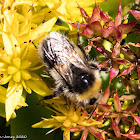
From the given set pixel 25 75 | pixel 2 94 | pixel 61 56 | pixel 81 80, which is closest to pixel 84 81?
pixel 81 80

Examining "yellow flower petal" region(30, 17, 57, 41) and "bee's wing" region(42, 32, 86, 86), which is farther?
"yellow flower petal" region(30, 17, 57, 41)

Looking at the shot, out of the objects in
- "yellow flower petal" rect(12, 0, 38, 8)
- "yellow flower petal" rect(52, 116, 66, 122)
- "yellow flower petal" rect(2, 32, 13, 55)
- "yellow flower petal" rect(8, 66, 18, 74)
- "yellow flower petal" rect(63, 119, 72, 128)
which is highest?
"yellow flower petal" rect(12, 0, 38, 8)

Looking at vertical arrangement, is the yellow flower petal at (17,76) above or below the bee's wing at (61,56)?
below

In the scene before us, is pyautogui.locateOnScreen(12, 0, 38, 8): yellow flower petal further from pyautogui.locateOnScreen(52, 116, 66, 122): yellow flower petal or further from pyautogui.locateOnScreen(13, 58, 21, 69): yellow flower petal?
pyautogui.locateOnScreen(52, 116, 66, 122): yellow flower petal

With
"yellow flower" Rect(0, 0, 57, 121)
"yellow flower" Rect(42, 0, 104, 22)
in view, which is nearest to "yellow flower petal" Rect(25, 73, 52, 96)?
"yellow flower" Rect(0, 0, 57, 121)

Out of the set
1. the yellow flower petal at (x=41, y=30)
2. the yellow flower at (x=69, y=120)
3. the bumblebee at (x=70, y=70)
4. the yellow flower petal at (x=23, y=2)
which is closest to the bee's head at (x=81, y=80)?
the bumblebee at (x=70, y=70)

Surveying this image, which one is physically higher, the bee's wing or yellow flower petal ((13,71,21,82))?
the bee's wing

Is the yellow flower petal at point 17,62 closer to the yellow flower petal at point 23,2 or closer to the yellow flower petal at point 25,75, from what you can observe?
the yellow flower petal at point 25,75
